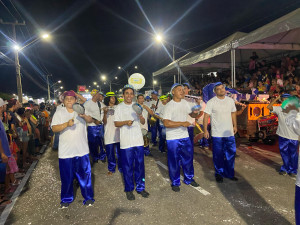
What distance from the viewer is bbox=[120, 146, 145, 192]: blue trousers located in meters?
3.65

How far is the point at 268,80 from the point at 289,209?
27.9 ft

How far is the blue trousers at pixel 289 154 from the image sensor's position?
4270 mm

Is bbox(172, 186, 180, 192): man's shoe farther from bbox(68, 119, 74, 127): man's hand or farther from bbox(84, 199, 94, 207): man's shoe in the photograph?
bbox(68, 119, 74, 127): man's hand

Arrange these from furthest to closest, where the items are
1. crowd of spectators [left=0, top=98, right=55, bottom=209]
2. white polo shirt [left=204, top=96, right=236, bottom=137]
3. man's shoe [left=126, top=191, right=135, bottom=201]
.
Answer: white polo shirt [left=204, top=96, right=236, bottom=137] → crowd of spectators [left=0, top=98, right=55, bottom=209] → man's shoe [left=126, top=191, right=135, bottom=201]

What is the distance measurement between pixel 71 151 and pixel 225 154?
3002 mm

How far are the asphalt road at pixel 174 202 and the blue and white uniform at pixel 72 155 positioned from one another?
308 mm

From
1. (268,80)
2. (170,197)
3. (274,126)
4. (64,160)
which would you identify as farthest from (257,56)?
(64,160)

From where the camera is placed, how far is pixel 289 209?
3.07m

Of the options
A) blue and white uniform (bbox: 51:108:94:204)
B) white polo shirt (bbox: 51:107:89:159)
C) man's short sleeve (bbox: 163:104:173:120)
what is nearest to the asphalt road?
blue and white uniform (bbox: 51:108:94:204)

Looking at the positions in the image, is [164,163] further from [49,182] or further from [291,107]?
[291,107]

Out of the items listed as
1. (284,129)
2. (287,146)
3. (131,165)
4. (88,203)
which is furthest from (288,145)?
(88,203)

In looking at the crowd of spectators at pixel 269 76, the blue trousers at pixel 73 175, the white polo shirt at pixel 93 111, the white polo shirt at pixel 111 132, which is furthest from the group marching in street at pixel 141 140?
the crowd of spectators at pixel 269 76

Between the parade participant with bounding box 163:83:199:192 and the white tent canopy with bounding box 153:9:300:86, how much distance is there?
463 cm

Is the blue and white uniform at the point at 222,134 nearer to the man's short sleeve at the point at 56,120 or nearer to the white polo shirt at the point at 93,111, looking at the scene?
the man's short sleeve at the point at 56,120
